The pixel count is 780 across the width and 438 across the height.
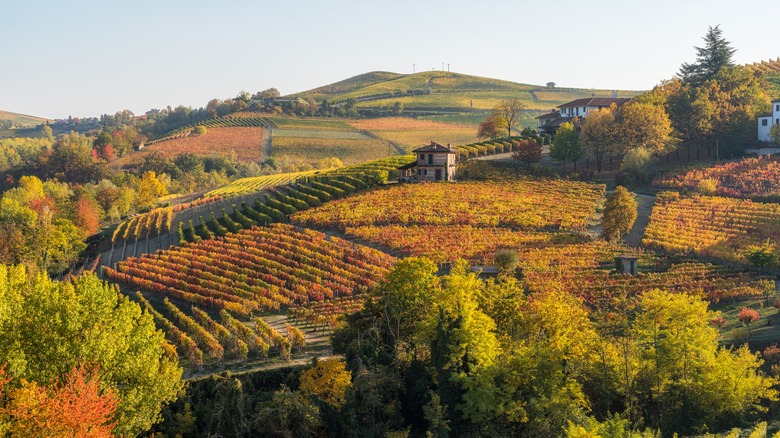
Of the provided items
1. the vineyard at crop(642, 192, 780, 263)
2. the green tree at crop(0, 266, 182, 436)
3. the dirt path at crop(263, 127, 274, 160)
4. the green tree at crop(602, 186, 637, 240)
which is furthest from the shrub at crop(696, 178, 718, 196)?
the dirt path at crop(263, 127, 274, 160)

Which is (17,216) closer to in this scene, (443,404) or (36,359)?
(36,359)

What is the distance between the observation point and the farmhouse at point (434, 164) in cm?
7969

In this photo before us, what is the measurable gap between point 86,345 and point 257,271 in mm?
24208

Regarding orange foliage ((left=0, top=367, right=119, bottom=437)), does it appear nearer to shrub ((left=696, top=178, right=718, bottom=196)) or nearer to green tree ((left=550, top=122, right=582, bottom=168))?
shrub ((left=696, top=178, right=718, bottom=196))

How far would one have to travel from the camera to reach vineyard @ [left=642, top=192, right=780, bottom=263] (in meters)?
52.9

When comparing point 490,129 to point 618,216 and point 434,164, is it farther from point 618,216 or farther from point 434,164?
point 618,216

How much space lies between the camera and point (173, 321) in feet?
151

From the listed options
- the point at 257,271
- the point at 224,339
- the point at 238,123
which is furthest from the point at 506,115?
the point at 224,339

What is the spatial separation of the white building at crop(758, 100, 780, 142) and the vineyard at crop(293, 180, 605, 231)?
24.6m

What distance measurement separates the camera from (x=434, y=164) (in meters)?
79.9

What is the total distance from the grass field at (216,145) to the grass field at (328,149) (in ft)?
15.4

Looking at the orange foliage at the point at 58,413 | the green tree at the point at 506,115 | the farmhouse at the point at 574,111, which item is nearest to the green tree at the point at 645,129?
the green tree at the point at 506,115

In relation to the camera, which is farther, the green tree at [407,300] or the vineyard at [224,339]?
the vineyard at [224,339]

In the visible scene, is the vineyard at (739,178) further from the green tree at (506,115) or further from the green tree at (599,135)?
the green tree at (506,115)
